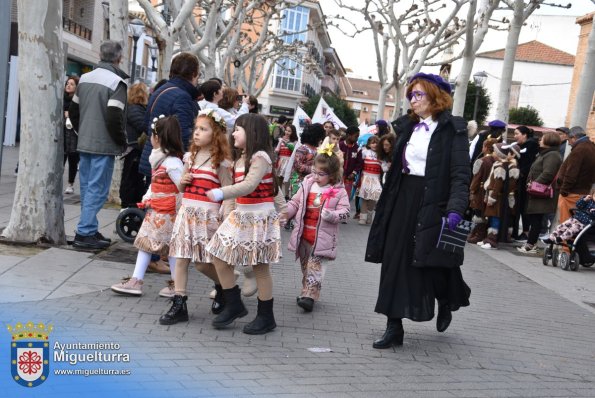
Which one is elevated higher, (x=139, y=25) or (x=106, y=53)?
(x=139, y=25)

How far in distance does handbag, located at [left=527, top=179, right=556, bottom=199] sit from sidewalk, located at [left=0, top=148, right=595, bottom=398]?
4.67 meters

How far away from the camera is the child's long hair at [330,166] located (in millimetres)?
7535

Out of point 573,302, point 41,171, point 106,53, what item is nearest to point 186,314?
point 41,171

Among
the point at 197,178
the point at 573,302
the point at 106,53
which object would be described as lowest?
the point at 573,302

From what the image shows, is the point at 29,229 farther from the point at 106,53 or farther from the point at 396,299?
the point at 396,299

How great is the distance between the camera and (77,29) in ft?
120

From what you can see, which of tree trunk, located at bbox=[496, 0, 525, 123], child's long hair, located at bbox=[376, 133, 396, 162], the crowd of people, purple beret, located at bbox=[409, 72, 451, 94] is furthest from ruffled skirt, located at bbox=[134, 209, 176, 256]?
tree trunk, located at bbox=[496, 0, 525, 123]

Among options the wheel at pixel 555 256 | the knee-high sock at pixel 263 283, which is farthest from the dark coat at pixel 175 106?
the wheel at pixel 555 256

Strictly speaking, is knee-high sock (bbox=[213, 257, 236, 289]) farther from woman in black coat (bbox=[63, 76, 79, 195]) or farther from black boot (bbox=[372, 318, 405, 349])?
woman in black coat (bbox=[63, 76, 79, 195])

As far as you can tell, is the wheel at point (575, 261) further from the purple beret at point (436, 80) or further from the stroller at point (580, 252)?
→ the purple beret at point (436, 80)

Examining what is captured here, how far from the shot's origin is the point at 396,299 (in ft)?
19.9

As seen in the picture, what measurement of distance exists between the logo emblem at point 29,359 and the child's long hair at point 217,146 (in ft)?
7.02

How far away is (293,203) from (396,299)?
5.82 ft

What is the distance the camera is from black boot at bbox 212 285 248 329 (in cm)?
602
